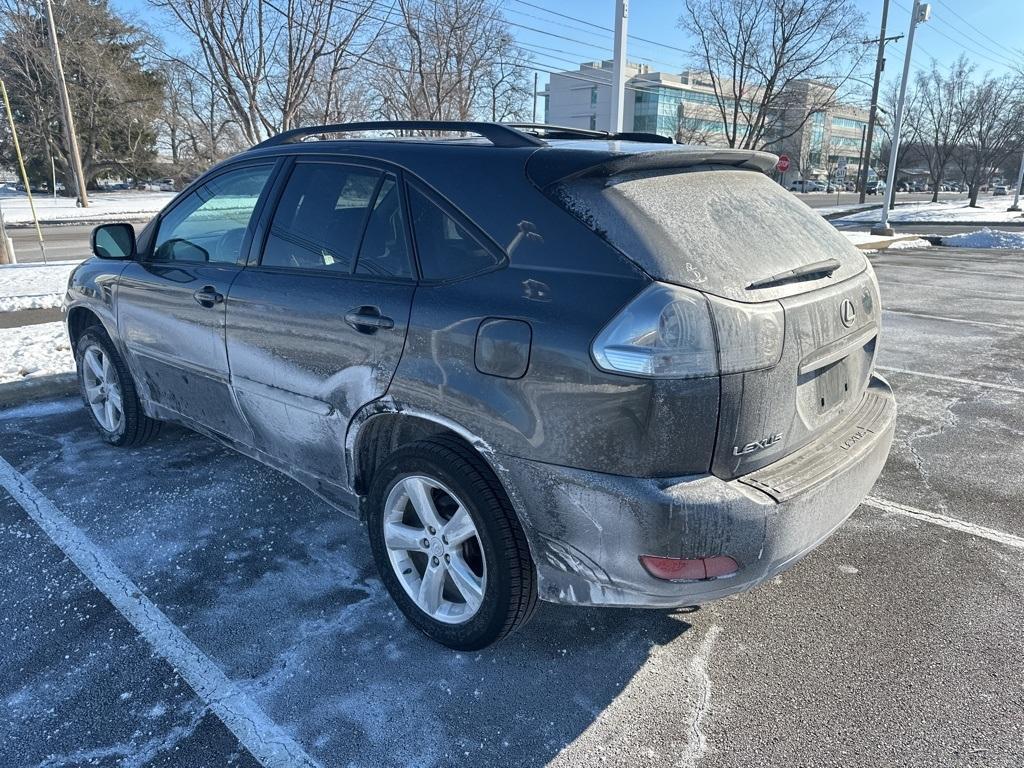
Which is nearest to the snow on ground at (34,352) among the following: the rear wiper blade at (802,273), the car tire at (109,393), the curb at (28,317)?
the curb at (28,317)

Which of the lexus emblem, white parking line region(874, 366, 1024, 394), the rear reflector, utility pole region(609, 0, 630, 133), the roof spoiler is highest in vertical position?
utility pole region(609, 0, 630, 133)

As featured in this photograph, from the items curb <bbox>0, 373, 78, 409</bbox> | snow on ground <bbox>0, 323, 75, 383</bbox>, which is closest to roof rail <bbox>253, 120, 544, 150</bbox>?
curb <bbox>0, 373, 78, 409</bbox>

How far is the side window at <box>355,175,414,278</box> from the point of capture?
103 inches

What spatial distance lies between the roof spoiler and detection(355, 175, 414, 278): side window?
0.58 m

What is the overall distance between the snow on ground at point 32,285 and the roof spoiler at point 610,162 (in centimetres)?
600

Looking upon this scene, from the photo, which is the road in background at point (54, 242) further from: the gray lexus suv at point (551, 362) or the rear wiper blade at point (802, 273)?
the rear wiper blade at point (802, 273)

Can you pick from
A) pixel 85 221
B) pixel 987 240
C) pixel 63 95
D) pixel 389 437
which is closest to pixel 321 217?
pixel 389 437

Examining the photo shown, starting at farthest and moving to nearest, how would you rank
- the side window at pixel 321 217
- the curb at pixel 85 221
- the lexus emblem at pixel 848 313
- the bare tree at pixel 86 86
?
the bare tree at pixel 86 86
the curb at pixel 85 221
the side window at pixel 321 217
the lexus emblem at pixel 848 313

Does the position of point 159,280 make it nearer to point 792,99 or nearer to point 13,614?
point 13,614

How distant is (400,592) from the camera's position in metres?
2.73

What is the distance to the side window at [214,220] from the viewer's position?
3371mm

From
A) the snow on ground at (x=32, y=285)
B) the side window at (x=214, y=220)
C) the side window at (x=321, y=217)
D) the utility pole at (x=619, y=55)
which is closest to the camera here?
the side window at (x=321, y=217)

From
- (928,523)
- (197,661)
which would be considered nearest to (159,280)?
(197,661)

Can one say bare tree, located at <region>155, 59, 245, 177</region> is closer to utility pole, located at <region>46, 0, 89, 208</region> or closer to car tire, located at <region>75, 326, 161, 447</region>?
utility pole, located at <region>46, 0, 89, 208</region>
